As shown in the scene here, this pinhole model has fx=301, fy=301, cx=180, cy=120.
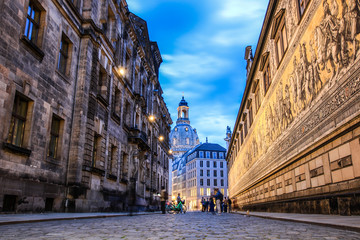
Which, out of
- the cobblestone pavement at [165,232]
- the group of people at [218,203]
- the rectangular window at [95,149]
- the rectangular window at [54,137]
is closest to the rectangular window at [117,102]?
the rectangular window at [95,149]

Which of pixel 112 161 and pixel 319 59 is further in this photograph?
pixel 112 161

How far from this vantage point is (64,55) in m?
15.5

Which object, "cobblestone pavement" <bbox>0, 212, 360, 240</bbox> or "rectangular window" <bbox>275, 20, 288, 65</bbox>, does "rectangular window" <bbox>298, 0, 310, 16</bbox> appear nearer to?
"rectangular window" <bbox>275, 20, 288, 65</bbox>

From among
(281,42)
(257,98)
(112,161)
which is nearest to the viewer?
(281,42)

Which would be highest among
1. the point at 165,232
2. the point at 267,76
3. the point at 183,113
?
the point at 183,113

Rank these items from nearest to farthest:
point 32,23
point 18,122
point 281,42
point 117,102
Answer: point 18,122
point 32,23
point 281,42
point 117,102

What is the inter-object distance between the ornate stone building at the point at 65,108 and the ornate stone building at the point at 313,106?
10484 millimetres

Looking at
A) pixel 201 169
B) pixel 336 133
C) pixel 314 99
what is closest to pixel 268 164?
pixel 314 99

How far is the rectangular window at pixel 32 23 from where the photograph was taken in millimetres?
12336

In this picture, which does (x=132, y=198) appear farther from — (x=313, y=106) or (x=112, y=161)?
(x=313, y=106)

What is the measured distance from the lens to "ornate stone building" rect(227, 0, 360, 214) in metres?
8.20

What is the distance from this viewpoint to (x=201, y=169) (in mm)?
100375

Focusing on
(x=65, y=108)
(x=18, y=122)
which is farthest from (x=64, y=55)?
(x=18, y=122)

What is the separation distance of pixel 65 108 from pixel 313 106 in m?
11.3
